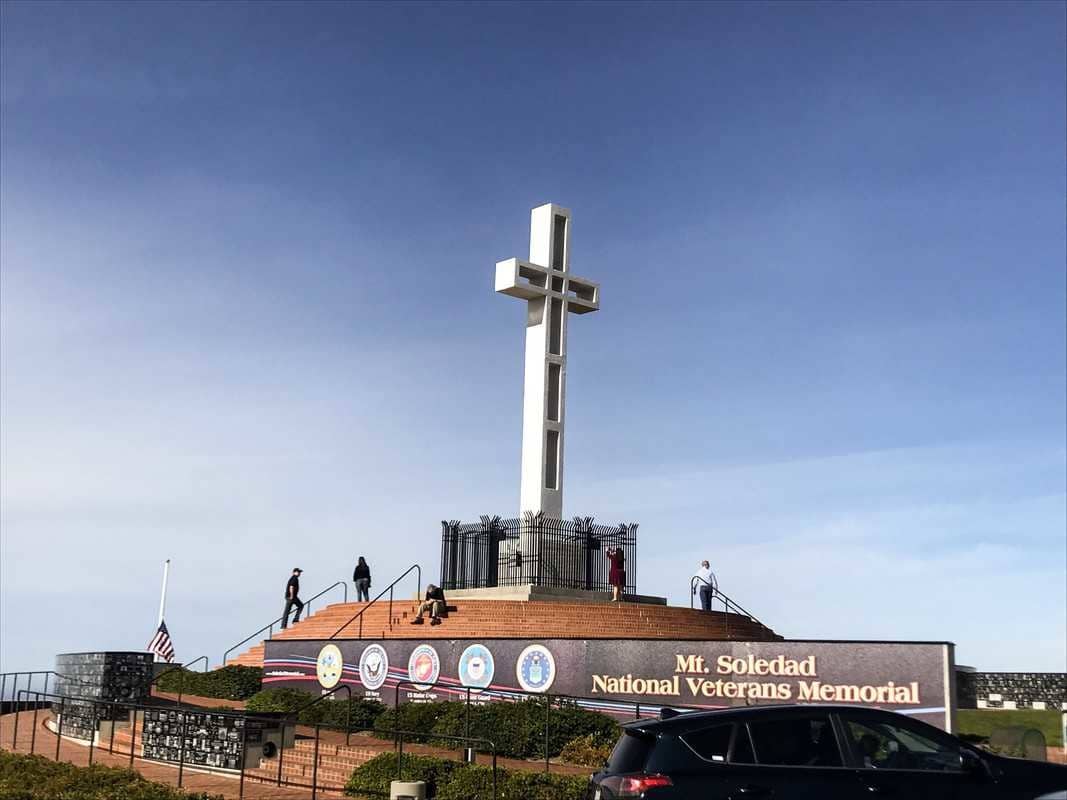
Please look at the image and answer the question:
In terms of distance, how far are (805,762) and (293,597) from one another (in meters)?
27.1

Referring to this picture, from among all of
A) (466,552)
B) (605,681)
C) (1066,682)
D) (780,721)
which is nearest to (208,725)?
(605,681)

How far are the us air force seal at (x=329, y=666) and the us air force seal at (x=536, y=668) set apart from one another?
584 cm

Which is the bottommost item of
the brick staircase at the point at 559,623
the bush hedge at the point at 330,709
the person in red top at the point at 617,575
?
the bush hedge at the point at 330,709

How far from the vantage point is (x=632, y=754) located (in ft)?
28.7

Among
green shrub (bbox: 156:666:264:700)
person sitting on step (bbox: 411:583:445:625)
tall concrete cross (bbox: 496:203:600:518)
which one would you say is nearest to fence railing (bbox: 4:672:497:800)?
green shrub (bbox: 156:666:264:700)

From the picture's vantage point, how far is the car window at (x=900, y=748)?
29.5 ft

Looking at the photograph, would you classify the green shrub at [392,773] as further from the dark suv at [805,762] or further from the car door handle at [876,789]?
the car door handle at [876,789]

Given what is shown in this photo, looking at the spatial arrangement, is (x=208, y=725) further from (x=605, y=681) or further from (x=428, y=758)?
(x=605, y=681)

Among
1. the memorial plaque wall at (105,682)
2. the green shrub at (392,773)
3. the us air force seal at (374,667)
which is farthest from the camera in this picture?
the us air force seal at (374,667)

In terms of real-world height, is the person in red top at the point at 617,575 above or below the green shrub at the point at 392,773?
above

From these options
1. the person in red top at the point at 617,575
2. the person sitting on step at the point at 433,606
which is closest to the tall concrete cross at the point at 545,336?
the person in red top at the point at 617,575

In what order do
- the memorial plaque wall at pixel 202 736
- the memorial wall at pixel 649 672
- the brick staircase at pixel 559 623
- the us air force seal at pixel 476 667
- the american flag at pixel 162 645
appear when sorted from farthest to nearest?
the american flag at pixel 162 645
the brick staircase at pixel 559 623
the us air force seal at pixel 476 667
the memorial plaque wall at pixel 202 736
the memorial wall at pixel 649 672

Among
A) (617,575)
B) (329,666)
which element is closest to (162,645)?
(329,666)

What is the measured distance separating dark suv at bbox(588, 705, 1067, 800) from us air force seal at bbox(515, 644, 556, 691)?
14.2m
